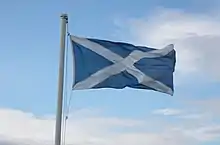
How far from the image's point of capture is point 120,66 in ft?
43.4

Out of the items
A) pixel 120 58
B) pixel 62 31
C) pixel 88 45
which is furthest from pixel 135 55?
pixel 62 31

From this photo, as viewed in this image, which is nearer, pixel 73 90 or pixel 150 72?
pixel 73 90

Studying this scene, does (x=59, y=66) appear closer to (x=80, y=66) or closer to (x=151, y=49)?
(x=80, y=66)

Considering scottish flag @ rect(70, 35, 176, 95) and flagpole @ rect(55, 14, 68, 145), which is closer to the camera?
flagpole @ rect(55, 14, 68, 145)

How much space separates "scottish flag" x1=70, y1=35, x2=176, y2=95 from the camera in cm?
1282

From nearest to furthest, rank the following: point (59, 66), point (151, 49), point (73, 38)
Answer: point (59, 66) < point (73, 38) < point (151, 49)

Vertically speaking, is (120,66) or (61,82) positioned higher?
(120,66)

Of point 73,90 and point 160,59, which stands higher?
point 160,59

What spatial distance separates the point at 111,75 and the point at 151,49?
1.49 m

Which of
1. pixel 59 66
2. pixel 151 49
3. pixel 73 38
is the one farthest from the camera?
pixel 151 49

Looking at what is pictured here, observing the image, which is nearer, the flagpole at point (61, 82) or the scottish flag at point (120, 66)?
the flagpole at point (61, 82)

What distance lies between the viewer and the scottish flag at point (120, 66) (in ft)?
42.1

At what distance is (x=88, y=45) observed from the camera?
1303cm

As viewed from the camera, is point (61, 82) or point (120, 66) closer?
point (61, 82)
